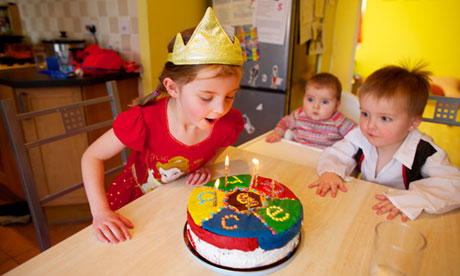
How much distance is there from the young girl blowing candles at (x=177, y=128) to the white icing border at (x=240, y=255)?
208 millimetres

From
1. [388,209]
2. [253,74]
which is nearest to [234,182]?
[388,209]

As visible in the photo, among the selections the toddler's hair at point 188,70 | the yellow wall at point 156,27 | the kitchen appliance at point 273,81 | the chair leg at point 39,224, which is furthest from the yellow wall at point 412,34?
the chair leg at point 39,224

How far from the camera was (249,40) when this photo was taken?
239 cm

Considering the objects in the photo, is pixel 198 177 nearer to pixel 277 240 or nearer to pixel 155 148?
pixel 155 148

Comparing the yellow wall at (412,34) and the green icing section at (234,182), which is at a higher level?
the yellow wall at (412,34)

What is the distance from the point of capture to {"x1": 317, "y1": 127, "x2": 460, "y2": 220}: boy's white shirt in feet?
2.85

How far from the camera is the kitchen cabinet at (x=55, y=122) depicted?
193cm

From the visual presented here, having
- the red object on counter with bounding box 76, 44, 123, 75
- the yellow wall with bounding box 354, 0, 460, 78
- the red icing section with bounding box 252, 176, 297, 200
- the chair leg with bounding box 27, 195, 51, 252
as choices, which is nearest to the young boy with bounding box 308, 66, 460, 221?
the red icing section with bounding box 252, 176, 297, 200

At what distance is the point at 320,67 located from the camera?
124 inches

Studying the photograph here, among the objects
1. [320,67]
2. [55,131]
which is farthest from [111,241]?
[320,67]

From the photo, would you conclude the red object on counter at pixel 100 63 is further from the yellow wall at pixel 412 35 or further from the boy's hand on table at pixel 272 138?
the yellow wall at pixel 412 35

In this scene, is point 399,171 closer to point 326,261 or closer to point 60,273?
point 326,261

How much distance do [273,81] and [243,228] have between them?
6.23ft

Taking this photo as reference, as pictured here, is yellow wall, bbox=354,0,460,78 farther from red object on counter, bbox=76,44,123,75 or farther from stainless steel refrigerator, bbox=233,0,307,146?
red object on counter, bbox=76,44,123,75
